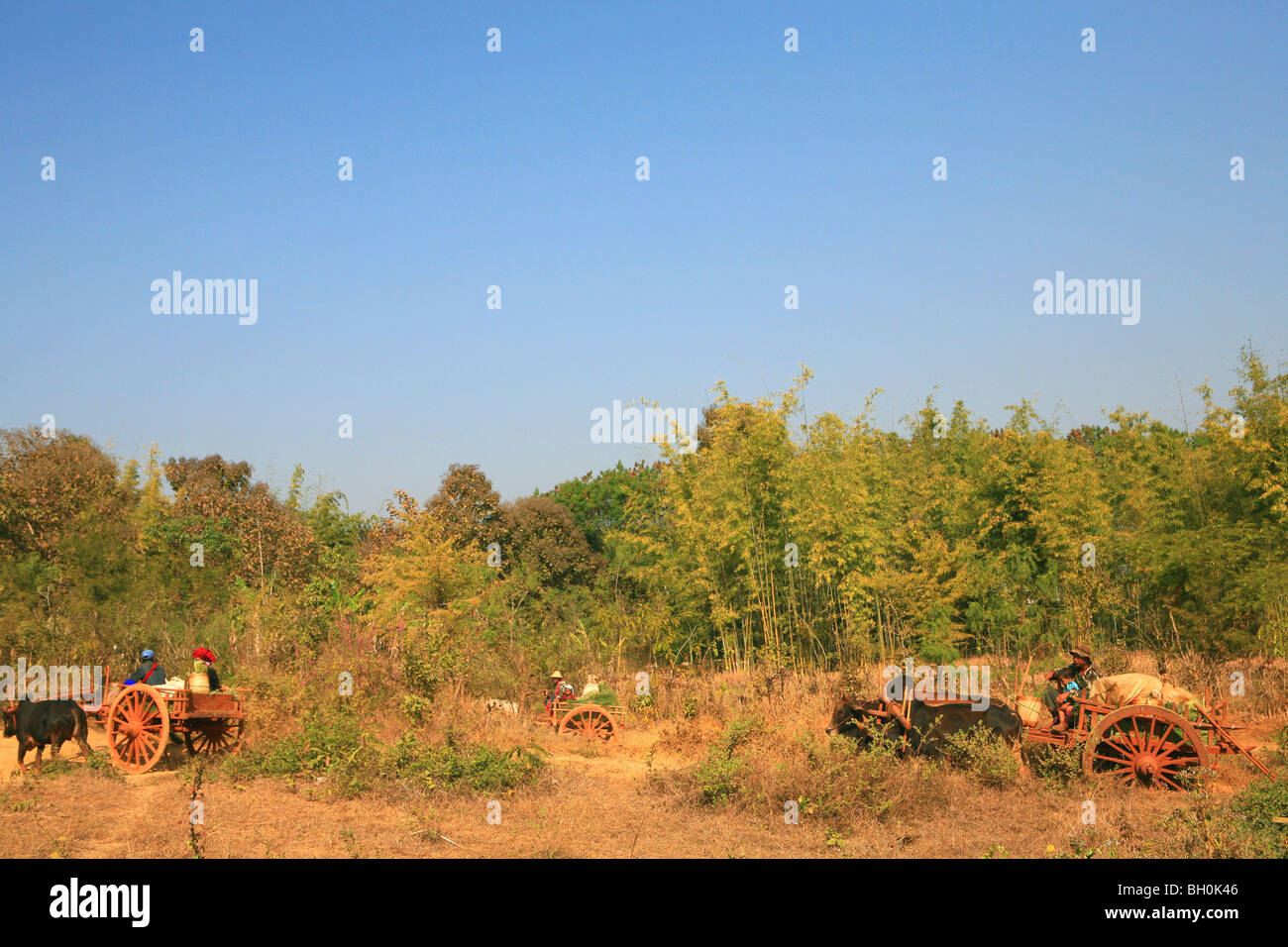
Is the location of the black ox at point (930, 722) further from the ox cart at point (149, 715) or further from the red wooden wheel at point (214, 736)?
the red wooden wheel at point (214, 736)

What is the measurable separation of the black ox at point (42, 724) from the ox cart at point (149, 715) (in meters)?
0.24

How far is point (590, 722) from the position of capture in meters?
10.5

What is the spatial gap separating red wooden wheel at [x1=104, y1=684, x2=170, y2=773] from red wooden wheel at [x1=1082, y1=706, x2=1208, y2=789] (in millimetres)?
8165

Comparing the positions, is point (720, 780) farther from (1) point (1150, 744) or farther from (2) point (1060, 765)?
(1) point (1150, 744)

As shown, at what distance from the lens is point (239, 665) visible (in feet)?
35.3

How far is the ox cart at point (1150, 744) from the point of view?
7.42 m

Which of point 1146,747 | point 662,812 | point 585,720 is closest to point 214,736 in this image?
point 585,720

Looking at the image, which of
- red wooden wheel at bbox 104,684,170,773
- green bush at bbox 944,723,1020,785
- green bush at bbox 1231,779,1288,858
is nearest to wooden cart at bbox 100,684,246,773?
red wooden wheel at bbox 104,684,170,773

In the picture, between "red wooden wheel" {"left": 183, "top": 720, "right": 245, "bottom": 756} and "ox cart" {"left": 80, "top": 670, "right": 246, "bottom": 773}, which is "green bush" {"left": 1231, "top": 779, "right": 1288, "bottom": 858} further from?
"red wooden wheel" {"left": 183, "top": 720, "right": 245, "bottom": 756}

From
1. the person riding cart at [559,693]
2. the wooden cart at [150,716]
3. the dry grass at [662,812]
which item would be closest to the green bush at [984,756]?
the dry grass at [662,812]

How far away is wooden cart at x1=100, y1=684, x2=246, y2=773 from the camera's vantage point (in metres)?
8.62

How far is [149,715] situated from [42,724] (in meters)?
1.06

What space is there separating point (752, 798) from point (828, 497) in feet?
18.3

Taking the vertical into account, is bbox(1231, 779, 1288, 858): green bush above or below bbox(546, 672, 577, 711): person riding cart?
below
